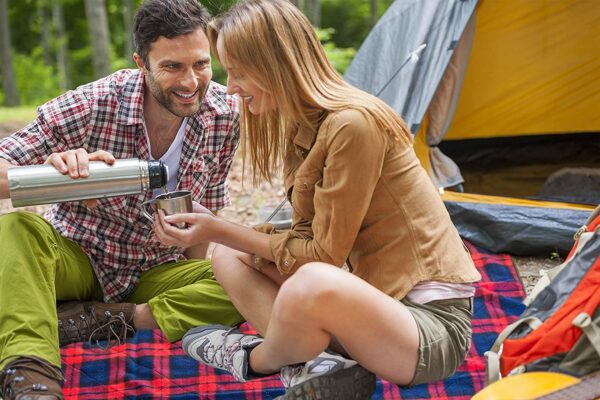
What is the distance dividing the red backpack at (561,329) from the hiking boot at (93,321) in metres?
1.22

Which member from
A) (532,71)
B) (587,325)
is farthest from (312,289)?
(532,71)

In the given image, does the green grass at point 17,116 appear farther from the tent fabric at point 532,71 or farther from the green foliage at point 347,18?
the green foliage at point 347,18

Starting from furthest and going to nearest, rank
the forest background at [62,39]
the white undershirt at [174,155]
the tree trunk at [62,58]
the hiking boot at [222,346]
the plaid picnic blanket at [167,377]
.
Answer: the tree trunk at [62,58], the forest background at [62,39], the white undershirt at [174,155], the plaid picnic blanket at [167,377], the hiking boot at [222,346]

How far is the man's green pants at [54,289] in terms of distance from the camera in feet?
6.82

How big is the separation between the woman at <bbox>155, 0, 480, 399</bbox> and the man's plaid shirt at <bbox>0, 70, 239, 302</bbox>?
1.61 ft

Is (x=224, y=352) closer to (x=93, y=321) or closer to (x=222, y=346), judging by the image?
(x=222, y=346)

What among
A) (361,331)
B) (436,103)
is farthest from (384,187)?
(436,103)

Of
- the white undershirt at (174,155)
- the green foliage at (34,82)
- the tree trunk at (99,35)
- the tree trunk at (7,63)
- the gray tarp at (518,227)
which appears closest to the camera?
the white undershirt at (174,155)

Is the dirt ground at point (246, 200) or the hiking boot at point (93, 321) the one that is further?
the dirt ground at point (246, 200)

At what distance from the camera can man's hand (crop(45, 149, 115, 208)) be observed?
6.84 feet

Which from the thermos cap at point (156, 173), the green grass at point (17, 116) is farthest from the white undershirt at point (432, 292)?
the green grass at point (17, 116)

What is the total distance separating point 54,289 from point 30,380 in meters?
0.35

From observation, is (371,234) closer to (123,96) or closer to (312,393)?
(312,393)

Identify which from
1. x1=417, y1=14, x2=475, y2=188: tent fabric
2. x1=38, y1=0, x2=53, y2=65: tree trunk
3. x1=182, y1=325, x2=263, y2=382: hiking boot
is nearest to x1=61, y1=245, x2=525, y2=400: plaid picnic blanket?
x1=182, y1=325, x2=263, y2=382: hiking boot
